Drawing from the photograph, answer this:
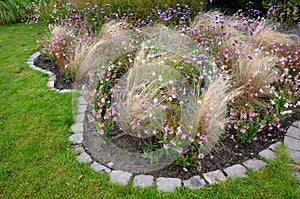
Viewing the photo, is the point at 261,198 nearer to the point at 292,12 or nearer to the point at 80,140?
the point at 80,140

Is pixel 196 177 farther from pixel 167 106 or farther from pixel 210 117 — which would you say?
pixel 167 106

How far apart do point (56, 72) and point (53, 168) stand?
2235 millimetres

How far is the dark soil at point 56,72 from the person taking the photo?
3848mm

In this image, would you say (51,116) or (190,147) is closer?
(190,147)

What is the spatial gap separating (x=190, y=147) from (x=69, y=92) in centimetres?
196

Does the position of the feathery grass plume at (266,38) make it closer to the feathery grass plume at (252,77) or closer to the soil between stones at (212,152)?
the feathery grass plume at (252,77)

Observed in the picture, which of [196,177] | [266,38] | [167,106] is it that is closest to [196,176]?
[196,177]

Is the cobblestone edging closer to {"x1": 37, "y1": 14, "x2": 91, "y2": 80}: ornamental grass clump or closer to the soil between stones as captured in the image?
the soil between stones

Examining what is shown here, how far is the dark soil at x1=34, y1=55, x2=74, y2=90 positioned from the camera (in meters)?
3.85

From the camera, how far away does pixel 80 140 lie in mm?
2725

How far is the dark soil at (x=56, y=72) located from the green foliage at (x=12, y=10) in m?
3.80

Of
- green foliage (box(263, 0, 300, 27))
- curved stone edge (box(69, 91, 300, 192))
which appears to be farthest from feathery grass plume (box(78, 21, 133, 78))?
green foliage (box(263, 0, 300, 27))

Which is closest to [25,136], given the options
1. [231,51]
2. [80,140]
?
[80,140]

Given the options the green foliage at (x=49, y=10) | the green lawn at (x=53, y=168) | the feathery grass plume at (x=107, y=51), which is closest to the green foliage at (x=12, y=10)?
the green foliage at (x=49, y=10)
